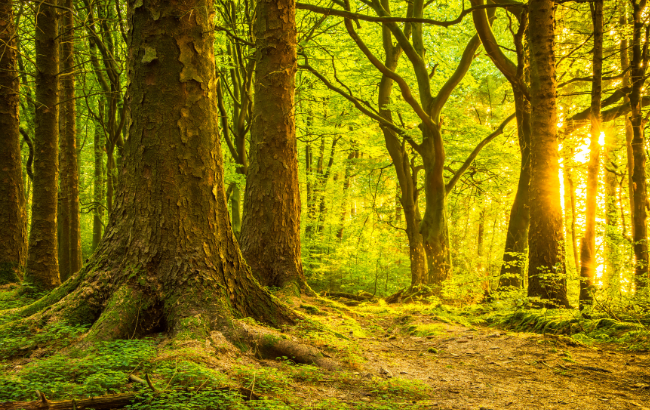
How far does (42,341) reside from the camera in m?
3.33

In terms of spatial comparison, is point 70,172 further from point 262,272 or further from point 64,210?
point 262,272

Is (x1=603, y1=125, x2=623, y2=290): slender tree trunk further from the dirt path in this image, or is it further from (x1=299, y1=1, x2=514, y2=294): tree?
(x1=299, y1=1, x2=514, y2=294): tree

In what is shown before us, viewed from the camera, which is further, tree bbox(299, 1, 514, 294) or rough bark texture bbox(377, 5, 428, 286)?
rough bark texture bbox(377, 5, 428, 286)

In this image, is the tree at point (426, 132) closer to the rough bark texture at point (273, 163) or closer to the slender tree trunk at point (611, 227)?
the rough bark texture at point (273, 163)

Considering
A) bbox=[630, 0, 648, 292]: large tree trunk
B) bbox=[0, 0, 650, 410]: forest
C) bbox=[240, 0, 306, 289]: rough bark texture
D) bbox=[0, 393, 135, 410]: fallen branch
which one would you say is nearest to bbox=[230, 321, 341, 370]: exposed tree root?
bbox=[0, 0, 650, 410]: forest

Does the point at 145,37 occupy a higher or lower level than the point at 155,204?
higher

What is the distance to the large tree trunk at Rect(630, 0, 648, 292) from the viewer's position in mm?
8195

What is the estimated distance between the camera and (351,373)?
12.2 ft

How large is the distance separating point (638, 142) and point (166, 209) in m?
9.07

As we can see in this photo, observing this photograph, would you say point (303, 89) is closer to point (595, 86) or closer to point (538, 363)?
point (595, 86)

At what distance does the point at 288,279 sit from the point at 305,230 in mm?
14521

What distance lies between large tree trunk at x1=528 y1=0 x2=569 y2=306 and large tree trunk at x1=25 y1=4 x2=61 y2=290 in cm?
763

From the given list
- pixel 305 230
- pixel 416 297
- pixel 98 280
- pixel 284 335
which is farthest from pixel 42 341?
pixel 305 230

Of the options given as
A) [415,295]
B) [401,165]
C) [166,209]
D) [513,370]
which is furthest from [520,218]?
[166,209]
